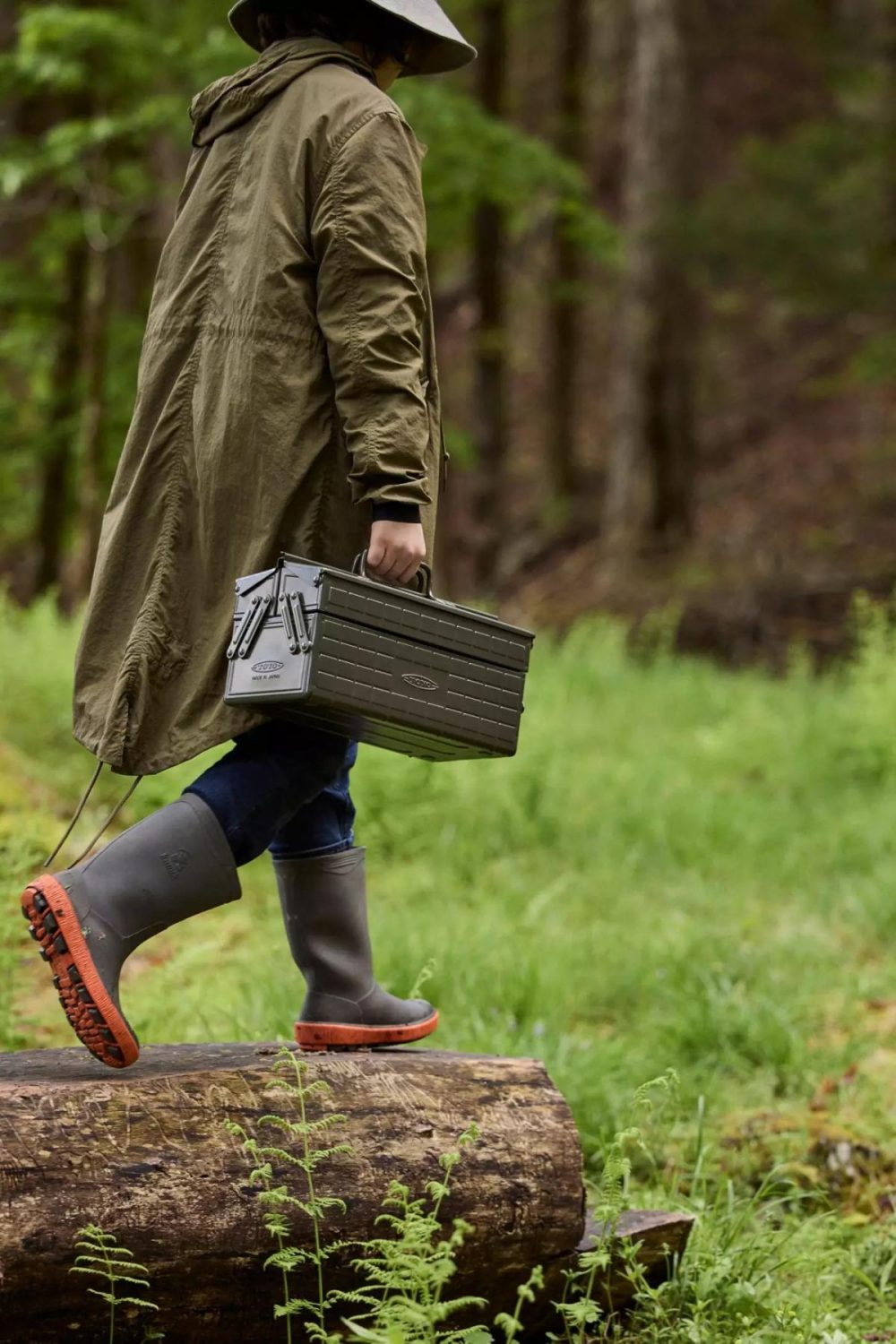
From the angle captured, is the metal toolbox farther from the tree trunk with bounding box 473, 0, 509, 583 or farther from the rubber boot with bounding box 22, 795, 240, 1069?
the tree trunk with bounding box 473, 0, 509, 583

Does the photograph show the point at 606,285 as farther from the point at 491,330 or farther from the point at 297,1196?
the point at 297,1196

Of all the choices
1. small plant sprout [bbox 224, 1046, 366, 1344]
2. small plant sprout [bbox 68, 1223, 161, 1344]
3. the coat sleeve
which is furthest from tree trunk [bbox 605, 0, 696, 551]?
small plant sprout [bbox 68, 1223, 161, 1344]

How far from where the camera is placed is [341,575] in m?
2.98

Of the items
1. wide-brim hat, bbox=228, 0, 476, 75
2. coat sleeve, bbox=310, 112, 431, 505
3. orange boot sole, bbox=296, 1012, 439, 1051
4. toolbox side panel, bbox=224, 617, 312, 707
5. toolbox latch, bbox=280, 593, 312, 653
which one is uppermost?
wide-brim hat, bbox=228, 0, 476, 75

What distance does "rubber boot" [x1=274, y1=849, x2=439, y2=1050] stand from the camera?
343cm

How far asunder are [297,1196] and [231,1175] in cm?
14

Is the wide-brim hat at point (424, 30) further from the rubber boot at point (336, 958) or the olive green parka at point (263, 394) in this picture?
the rubber boot at point (336, 958)

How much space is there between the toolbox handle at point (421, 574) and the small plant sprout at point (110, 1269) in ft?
4.44

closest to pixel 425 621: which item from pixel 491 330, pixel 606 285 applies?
pixel 491 330

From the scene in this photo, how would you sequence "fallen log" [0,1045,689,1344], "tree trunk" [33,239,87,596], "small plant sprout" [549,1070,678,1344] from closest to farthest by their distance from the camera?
"fallen log" [0,1045,689,1344], "small plant sprout" [549,1070,678,1344], "tree trunk" [33,239,87,596]

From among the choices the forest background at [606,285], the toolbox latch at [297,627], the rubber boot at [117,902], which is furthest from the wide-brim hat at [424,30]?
the forest background at [606,285]

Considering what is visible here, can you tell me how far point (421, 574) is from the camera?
3.23 meters

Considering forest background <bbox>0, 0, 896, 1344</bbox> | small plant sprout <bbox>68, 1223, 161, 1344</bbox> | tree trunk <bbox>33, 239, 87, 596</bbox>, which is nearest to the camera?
small plant sprout <bbox>68, 1223, 161, 1344</bbox>

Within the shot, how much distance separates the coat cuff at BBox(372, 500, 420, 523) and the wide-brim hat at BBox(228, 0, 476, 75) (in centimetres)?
100
